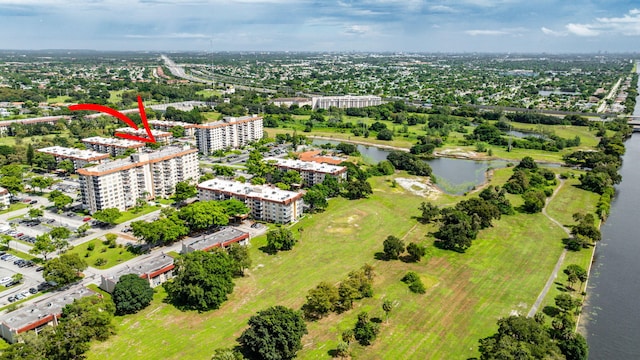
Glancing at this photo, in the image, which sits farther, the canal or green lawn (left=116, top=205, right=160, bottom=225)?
green lawn (left=116, top=205, right=160, bottom=225)

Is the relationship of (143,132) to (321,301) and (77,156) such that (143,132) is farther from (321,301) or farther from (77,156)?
(321,301)

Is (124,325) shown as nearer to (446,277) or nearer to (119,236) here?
(119,236)

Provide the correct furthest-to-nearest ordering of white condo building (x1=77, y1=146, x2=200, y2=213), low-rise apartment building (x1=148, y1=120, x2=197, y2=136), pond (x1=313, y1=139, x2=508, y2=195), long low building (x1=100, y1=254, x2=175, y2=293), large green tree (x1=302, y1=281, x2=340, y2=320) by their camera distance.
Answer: low-rise apartment building (x1=148, y1=120, x2=197, y2=136) < pond (x1=313, y1=139, x2=508, y2=195) < white condo building (x1=77, y1=146, x2=200, y2=213) < long low building (x1=100, y1=254, x2=175, y2=293) < large green tree (x1=302, y1=281, x2=340, y2=320)

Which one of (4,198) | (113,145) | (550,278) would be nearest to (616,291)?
(550,278)

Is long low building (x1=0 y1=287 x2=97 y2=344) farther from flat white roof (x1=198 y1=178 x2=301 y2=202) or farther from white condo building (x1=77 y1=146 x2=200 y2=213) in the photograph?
flat white roof (x1=198 y1=178 x2=301 y2=202)

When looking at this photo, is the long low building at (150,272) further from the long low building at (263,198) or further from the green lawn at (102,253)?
the long low building at (263,198)

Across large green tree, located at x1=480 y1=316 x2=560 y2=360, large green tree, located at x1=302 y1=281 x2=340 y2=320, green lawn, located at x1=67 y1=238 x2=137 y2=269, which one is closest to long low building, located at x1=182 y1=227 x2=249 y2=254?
green lawn, located at x1=67 y1=238 x2=137 y2=269

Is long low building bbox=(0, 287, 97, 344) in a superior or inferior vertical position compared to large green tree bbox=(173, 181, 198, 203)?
inferior

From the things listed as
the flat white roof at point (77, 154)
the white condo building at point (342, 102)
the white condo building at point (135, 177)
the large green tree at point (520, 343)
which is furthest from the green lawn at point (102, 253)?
the white condo building at point (342, 102)
